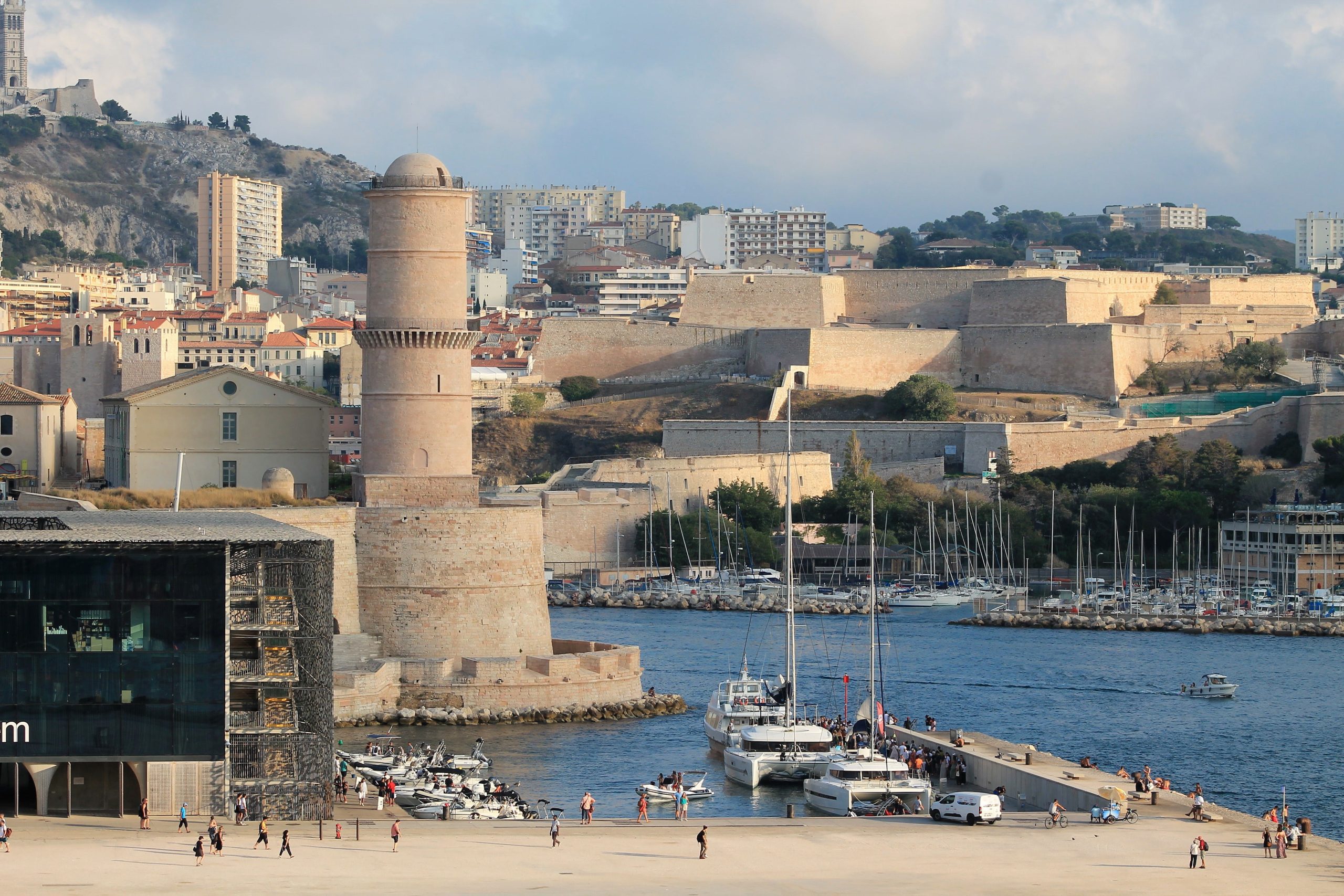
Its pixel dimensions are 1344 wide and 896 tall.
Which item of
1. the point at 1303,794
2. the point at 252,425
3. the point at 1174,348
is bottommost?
the point at 1303,794

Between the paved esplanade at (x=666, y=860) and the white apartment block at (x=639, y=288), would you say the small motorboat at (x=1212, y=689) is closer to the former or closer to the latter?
the paved esplanade at (x=666, y=860)

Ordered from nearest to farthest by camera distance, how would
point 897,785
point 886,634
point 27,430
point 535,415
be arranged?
point 897,785, point 27,430, point 886,634, point 535,415

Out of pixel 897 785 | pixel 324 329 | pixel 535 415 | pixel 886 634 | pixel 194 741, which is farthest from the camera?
pixel 324 329

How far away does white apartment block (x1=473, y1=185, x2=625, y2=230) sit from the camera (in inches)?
5674

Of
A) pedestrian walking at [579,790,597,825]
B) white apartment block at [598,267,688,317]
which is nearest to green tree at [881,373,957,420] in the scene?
white apartment block at [598,267,688,317]

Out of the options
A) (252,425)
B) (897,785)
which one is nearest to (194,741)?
(897,785)

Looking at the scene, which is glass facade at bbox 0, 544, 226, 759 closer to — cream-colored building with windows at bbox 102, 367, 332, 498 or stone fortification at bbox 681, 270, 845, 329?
cream-colored building with windows at bbox 102, 367, 332, 498

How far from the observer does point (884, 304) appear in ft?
235

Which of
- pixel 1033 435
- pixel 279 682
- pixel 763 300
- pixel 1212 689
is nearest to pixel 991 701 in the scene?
pixel 1212 689

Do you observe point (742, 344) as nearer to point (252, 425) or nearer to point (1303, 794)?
point (252, 425)

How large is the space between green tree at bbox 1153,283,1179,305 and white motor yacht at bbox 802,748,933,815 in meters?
50.8

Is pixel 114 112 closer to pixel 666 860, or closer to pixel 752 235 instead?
pixel 752 235

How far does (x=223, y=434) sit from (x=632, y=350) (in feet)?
129

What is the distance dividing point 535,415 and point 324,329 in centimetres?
1811
